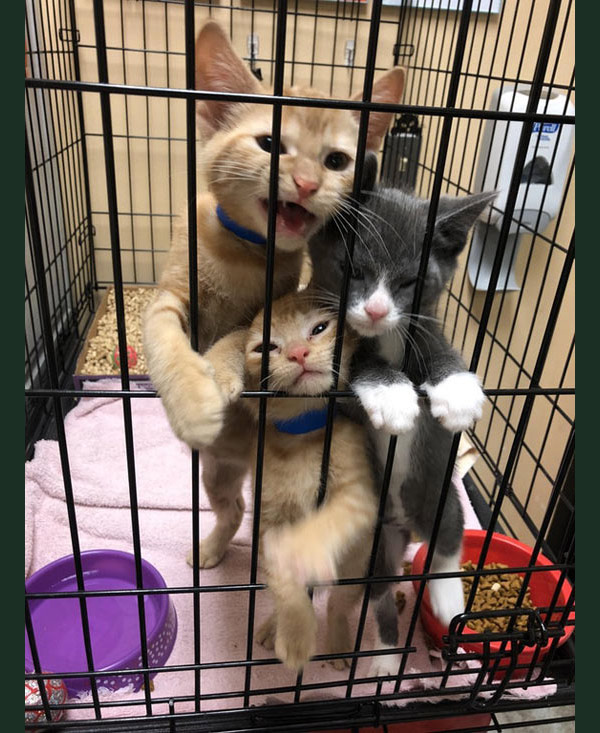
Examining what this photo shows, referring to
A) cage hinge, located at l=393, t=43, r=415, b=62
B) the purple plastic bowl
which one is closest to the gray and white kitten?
the purple plastic bowl

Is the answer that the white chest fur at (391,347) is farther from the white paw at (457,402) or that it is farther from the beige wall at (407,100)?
the beige wall at (407,100)

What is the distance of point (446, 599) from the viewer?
1052 mm

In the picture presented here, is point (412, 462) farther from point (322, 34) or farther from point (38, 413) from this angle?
point (322, 34)

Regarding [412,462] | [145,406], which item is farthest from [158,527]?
[412,462]

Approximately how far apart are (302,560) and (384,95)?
0.74 metres

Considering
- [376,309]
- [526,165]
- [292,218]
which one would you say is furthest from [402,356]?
[526,165]

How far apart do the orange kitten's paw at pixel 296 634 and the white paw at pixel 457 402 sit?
337 millimetres

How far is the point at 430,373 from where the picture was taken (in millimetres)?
872

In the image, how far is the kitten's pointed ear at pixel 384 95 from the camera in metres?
0.87

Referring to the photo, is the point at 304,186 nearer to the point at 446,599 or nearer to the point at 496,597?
the point at 446,599

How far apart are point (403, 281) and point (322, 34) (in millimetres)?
1868

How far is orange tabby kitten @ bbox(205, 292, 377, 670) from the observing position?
0.79 m

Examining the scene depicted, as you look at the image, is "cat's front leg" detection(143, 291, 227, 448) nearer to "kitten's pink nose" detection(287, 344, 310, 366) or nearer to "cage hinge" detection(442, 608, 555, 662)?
"kitten's pink nose" detection(287, 344, 310, 366)

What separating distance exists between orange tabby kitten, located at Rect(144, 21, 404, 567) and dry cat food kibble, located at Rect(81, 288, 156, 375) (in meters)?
1.11
